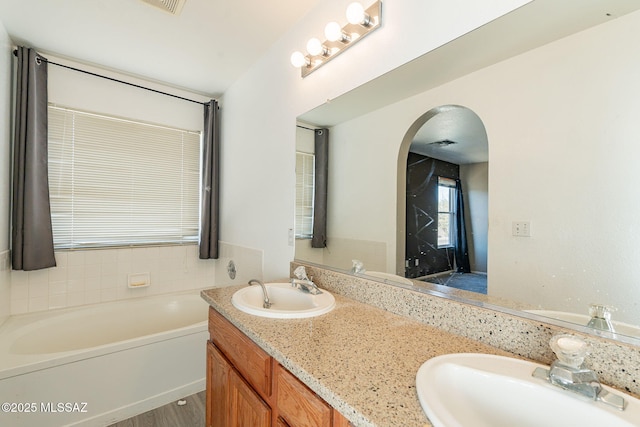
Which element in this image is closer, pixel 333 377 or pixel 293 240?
pixel 333 377

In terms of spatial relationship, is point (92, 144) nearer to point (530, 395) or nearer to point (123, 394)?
point (123, 394)

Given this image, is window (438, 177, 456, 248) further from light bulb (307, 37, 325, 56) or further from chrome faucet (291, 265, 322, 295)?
light bulb (307, 37, 325, 56)

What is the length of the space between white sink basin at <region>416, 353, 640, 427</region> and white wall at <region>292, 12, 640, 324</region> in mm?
250

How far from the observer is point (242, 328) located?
105cm

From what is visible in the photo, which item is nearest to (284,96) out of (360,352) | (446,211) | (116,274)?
(446,211)

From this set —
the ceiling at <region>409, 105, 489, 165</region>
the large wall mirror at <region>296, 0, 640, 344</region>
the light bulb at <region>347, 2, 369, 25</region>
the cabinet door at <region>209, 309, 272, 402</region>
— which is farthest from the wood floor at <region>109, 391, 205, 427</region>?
the light bulb at <region>347, 2, 369, 25</region>

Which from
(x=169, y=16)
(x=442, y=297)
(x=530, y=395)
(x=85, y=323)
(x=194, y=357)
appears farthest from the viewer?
(x=85, y=323)

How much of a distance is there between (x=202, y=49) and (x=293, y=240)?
1.55 meters

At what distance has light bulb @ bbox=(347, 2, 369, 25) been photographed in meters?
1.21

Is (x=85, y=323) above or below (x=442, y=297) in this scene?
below

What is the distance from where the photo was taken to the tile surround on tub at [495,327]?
64 centimetres

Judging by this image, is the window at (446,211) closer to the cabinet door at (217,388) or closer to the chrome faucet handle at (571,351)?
the chrome faucet handle at (571,351)

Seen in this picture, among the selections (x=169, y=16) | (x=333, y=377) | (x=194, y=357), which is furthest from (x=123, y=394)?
(x=169, y=16)

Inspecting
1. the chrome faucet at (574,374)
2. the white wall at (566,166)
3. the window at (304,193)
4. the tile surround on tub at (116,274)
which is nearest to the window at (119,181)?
the tile surround on tub at (116,274)
